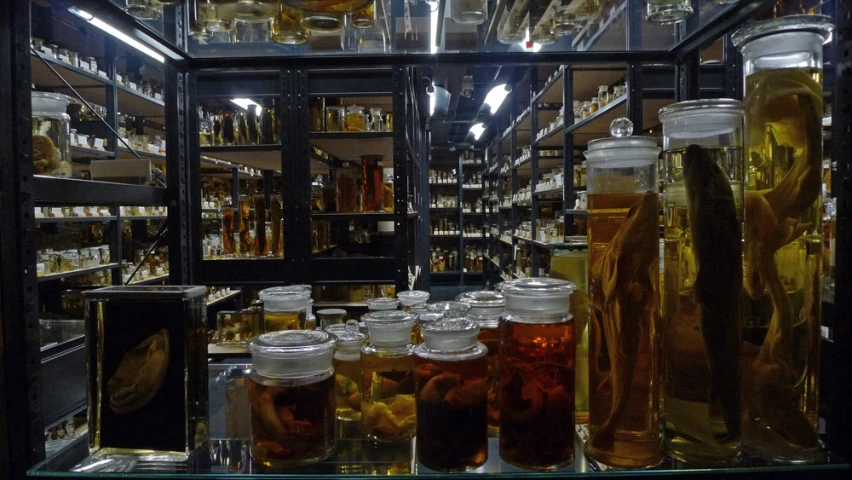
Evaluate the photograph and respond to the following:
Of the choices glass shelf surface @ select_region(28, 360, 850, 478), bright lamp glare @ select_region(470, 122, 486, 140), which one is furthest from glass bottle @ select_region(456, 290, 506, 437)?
bright lamp glare @ select_region(470, 122, 486, 140)

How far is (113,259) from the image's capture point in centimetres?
425

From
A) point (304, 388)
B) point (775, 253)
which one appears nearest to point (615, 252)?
point (775, 253)

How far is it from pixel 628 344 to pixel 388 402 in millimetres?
343

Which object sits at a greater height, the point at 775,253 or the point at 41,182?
the point at 41,182

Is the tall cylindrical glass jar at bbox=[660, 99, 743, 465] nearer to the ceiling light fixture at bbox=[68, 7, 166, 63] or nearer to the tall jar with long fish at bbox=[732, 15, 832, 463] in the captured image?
the tall jar with long fish at bbox=[732, 15, 832, 463]

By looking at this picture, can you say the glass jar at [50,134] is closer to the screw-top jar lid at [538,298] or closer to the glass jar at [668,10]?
the screw-top jar lid at [538,298]

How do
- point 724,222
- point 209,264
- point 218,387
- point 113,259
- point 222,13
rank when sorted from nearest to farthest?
point 724,222 → point 222,13 → point 218,387 → point 209,264 → point 113,259

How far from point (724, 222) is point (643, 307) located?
0.14 m

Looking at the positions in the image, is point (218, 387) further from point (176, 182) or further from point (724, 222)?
point (724, 222)

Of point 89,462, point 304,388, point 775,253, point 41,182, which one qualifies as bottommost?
point 89,462

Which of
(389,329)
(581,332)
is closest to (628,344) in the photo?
(581,332)

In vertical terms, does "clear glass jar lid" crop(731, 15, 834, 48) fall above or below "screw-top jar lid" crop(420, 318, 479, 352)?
above

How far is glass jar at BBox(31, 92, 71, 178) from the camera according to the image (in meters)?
0.84

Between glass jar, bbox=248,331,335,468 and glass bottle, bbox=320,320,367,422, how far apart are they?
0.11 metres
